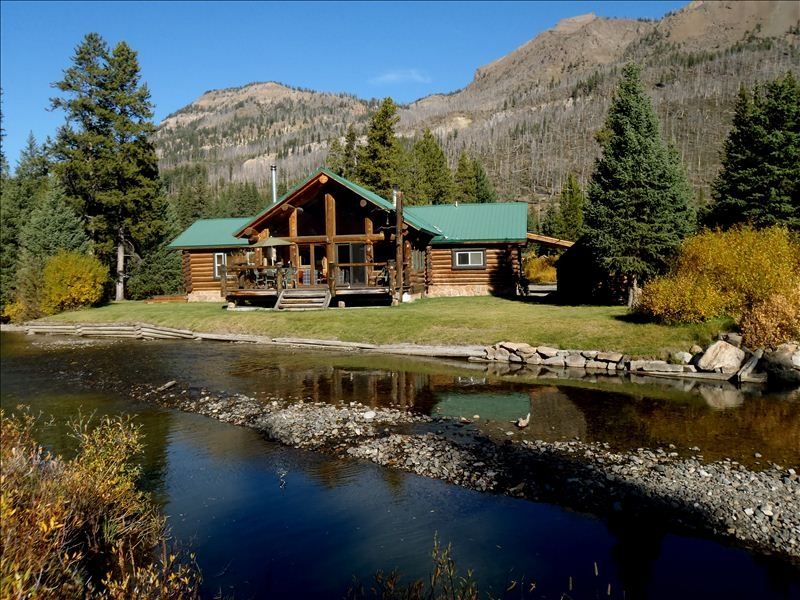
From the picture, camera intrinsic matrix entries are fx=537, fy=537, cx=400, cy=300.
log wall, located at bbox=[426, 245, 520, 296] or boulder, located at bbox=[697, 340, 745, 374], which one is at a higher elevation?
log wall, located at bbox=[426, 245, 520, 296]

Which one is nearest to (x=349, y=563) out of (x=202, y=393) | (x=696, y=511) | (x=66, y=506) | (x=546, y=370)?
(x=66, y=506)

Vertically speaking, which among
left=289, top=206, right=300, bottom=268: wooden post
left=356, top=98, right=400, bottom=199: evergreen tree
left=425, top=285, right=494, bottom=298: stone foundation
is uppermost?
left=356, top=98, right=400, bottom=199: evergreen tree

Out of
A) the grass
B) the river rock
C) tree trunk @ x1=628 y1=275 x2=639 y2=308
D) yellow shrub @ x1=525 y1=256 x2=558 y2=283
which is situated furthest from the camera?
yellow shrub @ x1=525 y1=256 x2=558 y2=283

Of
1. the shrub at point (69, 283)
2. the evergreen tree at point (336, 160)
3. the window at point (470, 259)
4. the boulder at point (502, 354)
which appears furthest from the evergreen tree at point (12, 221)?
the boulder at point (502, 354)

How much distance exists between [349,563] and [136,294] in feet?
141

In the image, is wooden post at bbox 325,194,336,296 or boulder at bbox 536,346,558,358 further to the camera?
wooden post at bbox 325,194,336,296

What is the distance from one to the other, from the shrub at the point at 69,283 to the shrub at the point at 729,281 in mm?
32192

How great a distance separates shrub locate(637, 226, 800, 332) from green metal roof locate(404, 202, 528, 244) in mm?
14149

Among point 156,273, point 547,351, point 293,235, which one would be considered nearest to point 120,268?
point 156,273

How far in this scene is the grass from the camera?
58.7 feet

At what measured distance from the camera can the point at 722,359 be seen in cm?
1565

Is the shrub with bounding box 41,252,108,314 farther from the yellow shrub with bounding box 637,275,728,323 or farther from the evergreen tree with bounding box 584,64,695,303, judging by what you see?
the yellow shrub with bounding box 637,275,728,323

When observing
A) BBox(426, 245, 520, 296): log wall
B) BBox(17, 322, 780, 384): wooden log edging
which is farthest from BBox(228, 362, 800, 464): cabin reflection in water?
BBox(426, 245, 520, 296): log wall

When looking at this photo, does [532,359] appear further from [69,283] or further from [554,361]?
[69,283]
